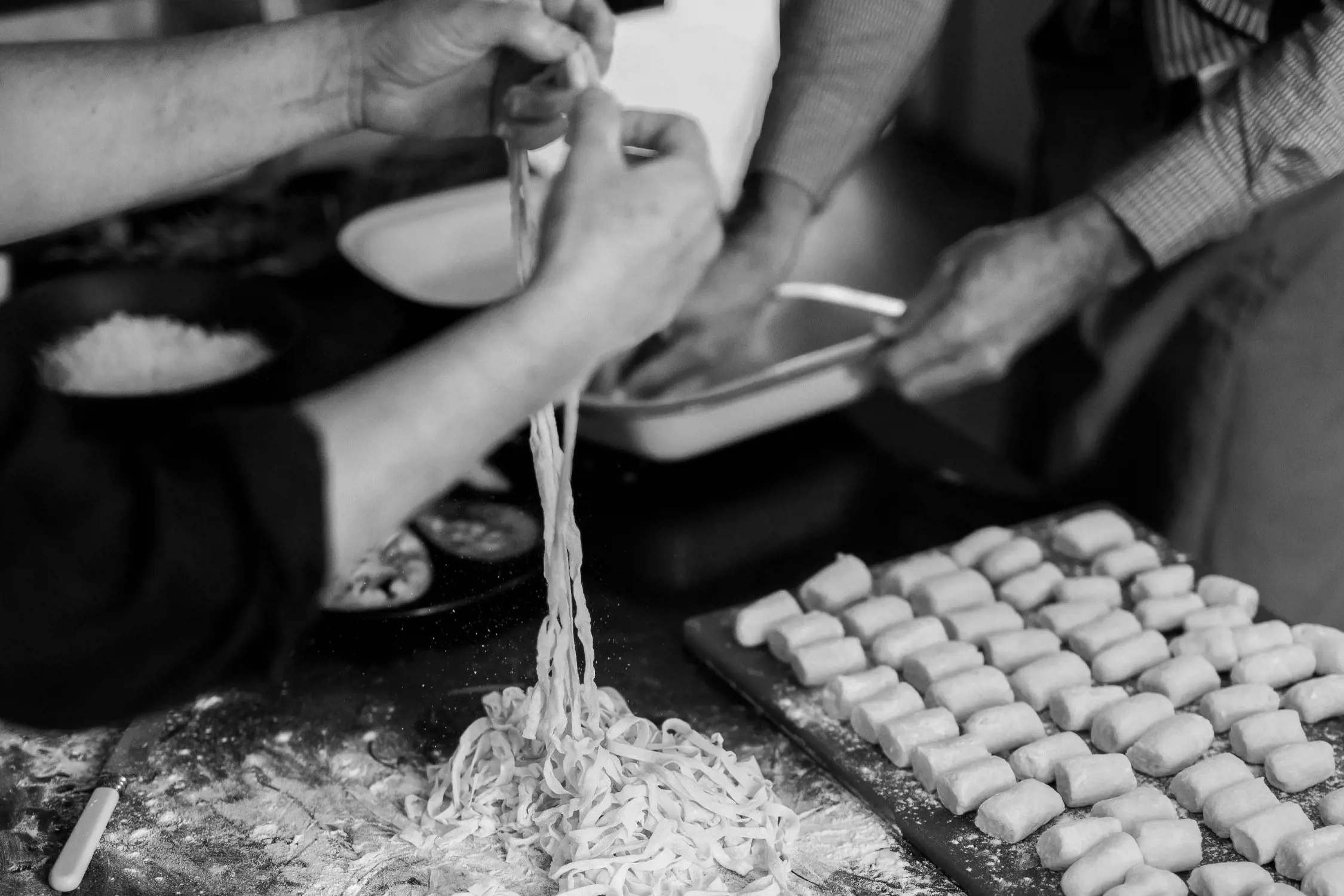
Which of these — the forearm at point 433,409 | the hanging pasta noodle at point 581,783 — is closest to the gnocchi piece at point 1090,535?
the hanging pasta noodle at point 581,783

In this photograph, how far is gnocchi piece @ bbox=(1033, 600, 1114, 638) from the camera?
1824 millimetres

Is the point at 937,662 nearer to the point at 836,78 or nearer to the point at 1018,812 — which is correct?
the point at 1018,812

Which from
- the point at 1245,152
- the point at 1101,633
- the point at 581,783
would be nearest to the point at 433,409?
the point at 581,783

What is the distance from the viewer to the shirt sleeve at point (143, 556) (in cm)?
96

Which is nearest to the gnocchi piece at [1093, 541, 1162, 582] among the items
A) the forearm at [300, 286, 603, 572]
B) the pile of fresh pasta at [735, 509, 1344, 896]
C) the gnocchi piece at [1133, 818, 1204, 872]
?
the pile of fresh pasta at [735, 509, 1344, 896]

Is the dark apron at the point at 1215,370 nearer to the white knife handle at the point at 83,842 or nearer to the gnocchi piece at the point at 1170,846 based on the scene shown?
the gnocchi piece at the point at 1170,846

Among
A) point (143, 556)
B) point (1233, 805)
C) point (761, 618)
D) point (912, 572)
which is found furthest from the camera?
point (912, 572)

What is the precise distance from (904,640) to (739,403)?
48 centimetres

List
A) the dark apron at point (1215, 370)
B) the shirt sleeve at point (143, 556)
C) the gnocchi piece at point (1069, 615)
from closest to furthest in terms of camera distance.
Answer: the shirt sleeve at point (143, 556)
the gnocchi piece at point (1069, 615)
the dark apron at point (1215, 370)

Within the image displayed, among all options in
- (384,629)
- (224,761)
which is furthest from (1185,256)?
(224,761)

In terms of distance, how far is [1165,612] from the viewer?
6.00 feet

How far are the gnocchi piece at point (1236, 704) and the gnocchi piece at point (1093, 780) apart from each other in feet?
0.58

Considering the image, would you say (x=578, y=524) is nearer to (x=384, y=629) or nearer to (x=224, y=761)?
(x=384, y=629)

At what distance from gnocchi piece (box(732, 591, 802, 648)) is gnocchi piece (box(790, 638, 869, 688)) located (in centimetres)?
7
